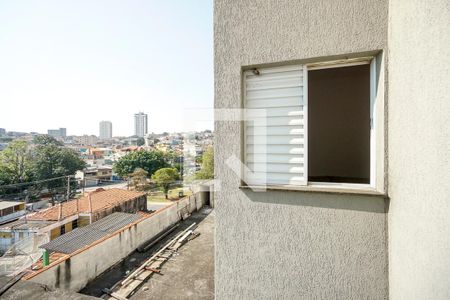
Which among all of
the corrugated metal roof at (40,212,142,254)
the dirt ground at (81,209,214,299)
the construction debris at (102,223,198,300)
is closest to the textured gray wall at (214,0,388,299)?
the dirt ground at (81,209,214,299)

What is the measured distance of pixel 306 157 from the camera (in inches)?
83.0

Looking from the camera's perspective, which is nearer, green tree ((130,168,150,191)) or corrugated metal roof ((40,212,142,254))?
corrugated metal roof ((40,212,142,254))

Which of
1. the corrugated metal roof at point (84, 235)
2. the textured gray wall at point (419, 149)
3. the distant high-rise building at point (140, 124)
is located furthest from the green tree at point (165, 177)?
the distant high-rise building at point (140, 124)

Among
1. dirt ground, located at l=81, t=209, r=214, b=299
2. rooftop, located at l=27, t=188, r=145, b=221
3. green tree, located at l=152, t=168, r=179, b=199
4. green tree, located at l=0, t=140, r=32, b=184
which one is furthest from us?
green tree, located at l=0, t=140, r=32, b=184

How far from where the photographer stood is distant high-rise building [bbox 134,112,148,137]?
188 m

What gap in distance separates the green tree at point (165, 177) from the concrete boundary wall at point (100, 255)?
38103 mm

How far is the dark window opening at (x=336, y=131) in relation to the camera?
465 cm

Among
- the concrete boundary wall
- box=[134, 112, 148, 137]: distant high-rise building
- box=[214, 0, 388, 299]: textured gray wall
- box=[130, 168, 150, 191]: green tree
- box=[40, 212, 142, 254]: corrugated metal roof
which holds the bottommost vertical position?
box=[130, 168, 150, 191]: green tree

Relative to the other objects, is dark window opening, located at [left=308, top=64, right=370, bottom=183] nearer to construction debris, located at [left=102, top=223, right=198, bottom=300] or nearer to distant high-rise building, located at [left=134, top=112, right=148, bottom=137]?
construction debris, located at [left=102, top=223, right=198, bottom=300]

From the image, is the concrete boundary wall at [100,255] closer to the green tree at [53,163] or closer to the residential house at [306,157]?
the residential house at [306,157]

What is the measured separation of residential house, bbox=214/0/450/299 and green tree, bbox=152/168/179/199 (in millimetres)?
49283

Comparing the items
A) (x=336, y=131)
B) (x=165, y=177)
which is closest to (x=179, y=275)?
(x=336, y=131)

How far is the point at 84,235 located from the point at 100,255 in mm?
5726

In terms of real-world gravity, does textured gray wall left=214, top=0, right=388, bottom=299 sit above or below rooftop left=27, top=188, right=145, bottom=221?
above
